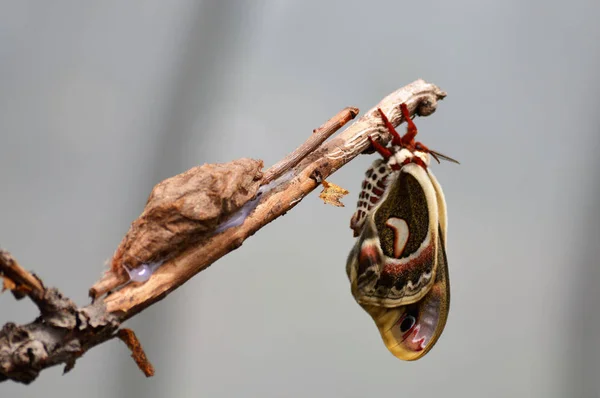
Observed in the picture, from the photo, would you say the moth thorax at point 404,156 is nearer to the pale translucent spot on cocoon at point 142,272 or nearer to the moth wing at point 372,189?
the moth wing at point 372,189

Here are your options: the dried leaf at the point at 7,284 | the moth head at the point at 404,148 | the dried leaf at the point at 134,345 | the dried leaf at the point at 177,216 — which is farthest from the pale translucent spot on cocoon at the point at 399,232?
the dried leaf at the point at 7,284

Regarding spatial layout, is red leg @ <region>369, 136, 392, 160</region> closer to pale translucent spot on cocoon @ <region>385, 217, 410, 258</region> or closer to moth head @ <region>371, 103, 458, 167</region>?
moth head @ <region>371, 103, 458, 167</region>

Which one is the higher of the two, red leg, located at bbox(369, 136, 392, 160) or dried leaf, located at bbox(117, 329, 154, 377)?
red leg, located at bbox(369, 136, 392, 160)

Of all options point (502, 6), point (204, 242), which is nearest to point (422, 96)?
point (204, 242)

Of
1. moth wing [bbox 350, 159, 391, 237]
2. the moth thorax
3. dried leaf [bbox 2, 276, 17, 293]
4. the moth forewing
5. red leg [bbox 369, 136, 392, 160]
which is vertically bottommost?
dried leaf [bbox 2, 276, 17, 293]

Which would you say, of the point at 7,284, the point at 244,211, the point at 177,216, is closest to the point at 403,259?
the point at 244,211

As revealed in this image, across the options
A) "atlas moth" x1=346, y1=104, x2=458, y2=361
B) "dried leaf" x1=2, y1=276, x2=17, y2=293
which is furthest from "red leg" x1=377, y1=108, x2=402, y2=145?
"dried leaf" x1=2, y1=276, x2=17, y2=293
